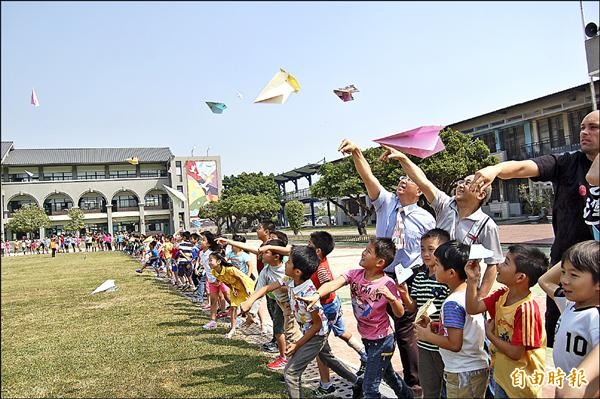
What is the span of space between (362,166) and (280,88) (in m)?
1.81

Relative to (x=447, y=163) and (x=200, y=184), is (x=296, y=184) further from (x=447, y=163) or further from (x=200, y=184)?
(x=447, y=163)

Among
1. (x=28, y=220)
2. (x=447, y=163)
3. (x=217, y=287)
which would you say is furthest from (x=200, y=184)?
(x=217, y=287)

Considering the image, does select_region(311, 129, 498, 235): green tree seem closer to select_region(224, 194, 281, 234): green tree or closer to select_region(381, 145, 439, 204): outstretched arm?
select_region(224, 194, 281, 234): green tree

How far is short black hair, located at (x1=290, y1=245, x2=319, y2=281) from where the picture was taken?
415 cm

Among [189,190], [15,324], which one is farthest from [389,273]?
[189,190]

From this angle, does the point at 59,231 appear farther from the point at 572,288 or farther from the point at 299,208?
the point at 572,288

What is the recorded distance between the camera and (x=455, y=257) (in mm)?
3221

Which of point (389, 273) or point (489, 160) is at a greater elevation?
point (489, 160)

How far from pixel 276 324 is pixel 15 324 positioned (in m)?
6.16

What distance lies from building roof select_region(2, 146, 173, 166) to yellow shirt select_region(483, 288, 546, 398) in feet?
204

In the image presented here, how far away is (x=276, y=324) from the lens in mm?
5883

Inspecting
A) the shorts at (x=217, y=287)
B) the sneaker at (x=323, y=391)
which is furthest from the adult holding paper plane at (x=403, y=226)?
the shorts at (x=217, y=287)

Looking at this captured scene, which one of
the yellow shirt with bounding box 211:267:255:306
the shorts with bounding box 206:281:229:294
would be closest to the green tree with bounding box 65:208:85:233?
the shorts with bounding box 206:281:229:294

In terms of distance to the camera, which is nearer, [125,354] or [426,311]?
[426,311]
